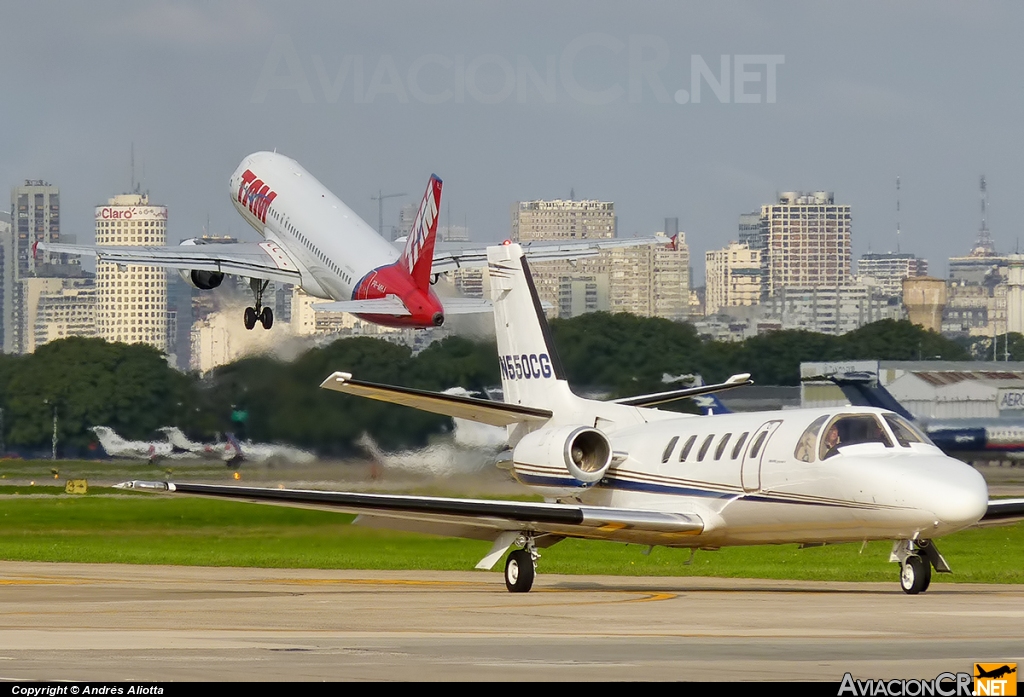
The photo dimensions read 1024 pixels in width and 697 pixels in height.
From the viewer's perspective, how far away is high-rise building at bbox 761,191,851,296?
132125mm

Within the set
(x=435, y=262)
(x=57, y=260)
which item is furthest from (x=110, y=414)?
(x=57, y=260)

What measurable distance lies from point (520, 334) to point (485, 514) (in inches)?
243

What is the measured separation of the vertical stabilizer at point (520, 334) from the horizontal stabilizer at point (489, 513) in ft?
14.1

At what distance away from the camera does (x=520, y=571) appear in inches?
920

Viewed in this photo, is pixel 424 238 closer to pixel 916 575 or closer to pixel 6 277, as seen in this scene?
pixel 916 575

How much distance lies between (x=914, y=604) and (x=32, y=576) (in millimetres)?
14493

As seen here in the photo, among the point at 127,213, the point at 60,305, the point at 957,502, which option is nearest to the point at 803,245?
the point at 127,213

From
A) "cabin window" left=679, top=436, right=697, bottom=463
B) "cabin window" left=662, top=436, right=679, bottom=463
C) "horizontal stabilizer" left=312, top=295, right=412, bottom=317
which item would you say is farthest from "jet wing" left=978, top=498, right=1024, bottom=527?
"horizontal stabilizer" left=312, top=295, right=412, bottom=317

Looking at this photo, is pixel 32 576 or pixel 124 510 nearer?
pixel 32 576

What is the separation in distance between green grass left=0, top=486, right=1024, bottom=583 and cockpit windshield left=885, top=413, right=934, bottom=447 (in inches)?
205

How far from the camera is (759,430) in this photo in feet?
73.9

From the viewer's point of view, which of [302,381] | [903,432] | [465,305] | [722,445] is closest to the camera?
[903,432]

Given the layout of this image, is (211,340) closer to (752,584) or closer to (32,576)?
(32,576)

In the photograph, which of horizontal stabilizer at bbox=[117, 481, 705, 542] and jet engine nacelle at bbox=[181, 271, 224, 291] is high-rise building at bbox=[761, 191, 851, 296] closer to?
jet engine nacelle at bbox=[181, 271, 224, 291]
